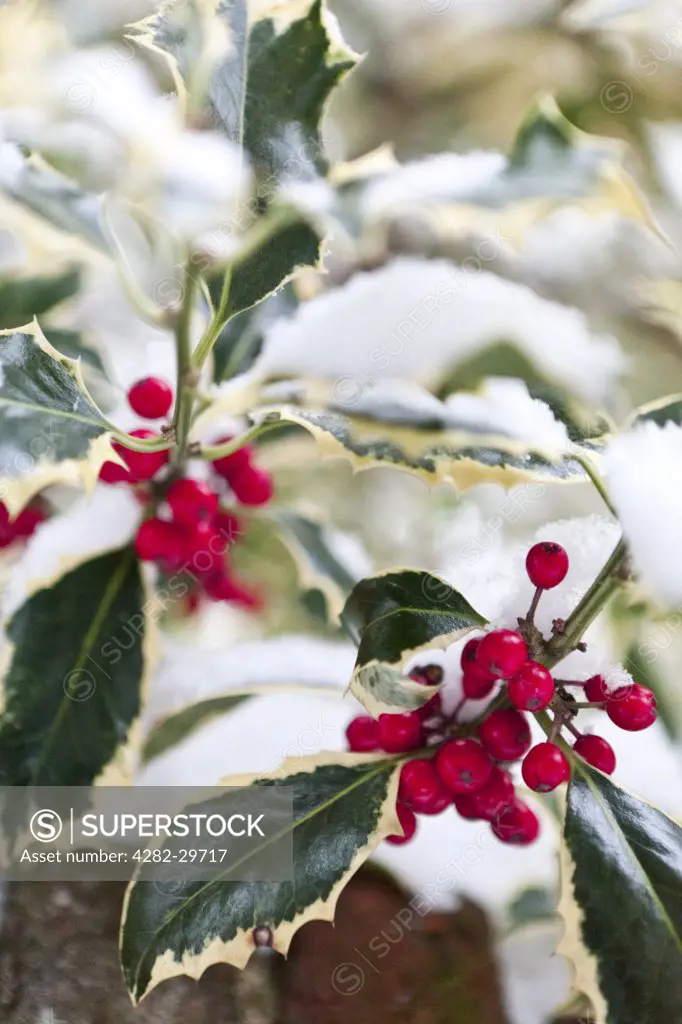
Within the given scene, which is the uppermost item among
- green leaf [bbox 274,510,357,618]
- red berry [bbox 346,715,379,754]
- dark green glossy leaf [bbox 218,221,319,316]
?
dark green glossy leaf [bbox 218,221,319,316]

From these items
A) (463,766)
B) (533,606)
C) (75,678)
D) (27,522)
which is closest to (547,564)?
(533,606)

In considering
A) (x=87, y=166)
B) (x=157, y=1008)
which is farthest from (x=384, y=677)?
(x=87, y=166)

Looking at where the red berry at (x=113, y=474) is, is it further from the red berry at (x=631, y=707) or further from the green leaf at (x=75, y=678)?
the red berry at (x=631, y=707)

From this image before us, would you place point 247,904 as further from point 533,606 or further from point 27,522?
point 27,522

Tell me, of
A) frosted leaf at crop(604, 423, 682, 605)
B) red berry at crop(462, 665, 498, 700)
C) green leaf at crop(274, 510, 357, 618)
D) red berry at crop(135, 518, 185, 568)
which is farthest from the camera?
green leaf at crop(274, 510, 357, 618)

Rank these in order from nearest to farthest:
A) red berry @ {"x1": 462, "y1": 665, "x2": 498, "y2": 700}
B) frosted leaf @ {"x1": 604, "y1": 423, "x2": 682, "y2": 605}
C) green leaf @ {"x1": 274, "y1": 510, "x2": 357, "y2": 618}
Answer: frosted leaf @ {"x1": 604, "y1": 423, "x2": 682, "y2": 605} < red berry @ {"x1": 462, "y1": 665, "x2": 498, "y2": 700} < green leaf @ {"x1": 274, "y1": 510, "x2": 357, "y2": 618}

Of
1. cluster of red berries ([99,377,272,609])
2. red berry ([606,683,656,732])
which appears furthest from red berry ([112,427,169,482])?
red berry ([606,683,656,732])

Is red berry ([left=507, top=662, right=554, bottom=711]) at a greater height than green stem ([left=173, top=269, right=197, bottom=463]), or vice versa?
green stem ([left=173, top=269, right=197, bottom=463])

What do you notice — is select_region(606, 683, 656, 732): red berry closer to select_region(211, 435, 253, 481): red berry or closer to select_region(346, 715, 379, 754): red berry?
select_region(346, 715, 379, 754): red berry
